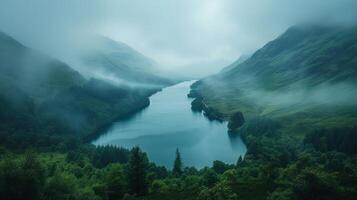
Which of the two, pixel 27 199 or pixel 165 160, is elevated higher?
pixel 165 160

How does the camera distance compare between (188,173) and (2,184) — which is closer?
(2,184)

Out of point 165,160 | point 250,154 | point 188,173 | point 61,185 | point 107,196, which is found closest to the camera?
point 61,185

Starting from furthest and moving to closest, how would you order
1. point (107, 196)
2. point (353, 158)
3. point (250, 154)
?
1. point (250, 154)
2. point (353, 158)
3. point (107, 196)

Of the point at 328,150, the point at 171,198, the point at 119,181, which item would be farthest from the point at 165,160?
the point at 171,198

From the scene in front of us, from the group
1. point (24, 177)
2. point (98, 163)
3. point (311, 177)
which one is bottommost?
point (311, 177)

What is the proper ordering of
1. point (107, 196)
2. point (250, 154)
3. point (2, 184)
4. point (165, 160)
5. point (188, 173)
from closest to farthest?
point (2, 184), point (107, 196), point (188, 173), point (250, 154), point (165, 160)

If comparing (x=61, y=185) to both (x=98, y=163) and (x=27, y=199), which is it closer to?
(x=27, y=199)

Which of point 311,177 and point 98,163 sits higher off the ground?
point 98,163

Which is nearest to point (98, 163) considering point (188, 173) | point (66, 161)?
point (66, 161)

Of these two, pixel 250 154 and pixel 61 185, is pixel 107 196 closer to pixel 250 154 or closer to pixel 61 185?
pixel 61 185
